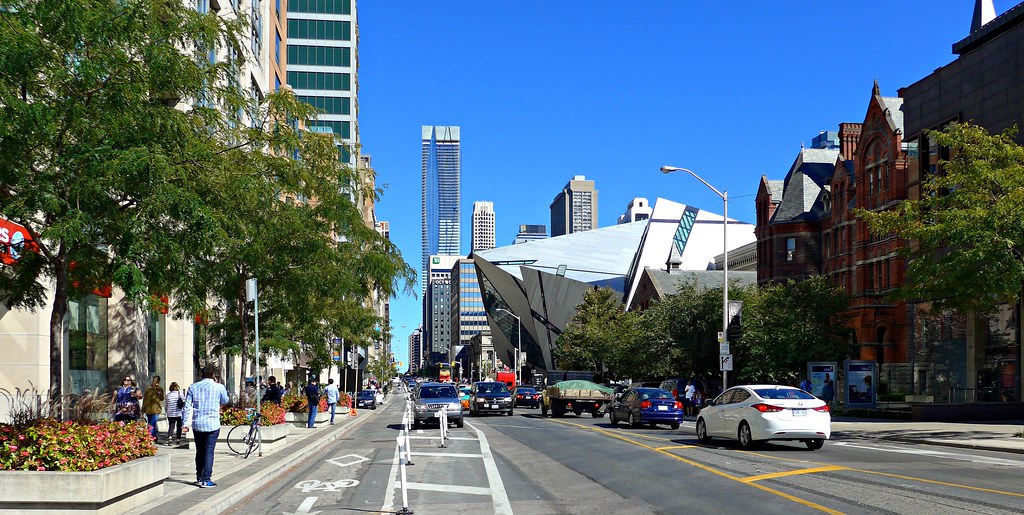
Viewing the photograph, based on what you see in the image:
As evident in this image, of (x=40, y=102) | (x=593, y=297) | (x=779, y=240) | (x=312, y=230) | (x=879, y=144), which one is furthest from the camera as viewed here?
(x=593, y=297)

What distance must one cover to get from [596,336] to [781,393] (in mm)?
57963

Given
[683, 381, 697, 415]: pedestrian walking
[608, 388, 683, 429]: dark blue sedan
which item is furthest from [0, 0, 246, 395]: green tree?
[683, 381, 697, 415]: pedestrian walking

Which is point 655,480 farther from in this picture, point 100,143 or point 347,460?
point 100,143

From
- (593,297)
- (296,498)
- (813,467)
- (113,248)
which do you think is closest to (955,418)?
(813,467)

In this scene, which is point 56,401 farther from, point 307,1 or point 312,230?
point 307,1

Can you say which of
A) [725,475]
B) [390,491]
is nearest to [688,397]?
[725,475]

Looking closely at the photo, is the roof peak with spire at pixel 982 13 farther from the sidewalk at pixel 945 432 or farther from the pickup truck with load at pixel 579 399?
the pickup truck with load at pixel 579 399

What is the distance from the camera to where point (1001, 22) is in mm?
40531

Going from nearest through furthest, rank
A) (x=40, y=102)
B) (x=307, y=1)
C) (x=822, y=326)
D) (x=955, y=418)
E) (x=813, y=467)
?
(x=40, y=102)
(x=813, y=467)
(x=955, y=418)
(x=822, y=326)
(x=307, y=1)

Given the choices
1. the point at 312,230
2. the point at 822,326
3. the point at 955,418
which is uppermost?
the point at 312,230

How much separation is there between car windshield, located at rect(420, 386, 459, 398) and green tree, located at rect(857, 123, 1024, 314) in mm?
16626

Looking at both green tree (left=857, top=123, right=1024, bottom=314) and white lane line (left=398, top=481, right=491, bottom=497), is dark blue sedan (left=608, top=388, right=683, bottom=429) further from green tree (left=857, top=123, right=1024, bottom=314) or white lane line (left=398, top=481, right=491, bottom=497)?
white lane line (left=398, top=481, right=491, bottom=497)

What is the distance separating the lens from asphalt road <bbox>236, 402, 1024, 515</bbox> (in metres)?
12.3

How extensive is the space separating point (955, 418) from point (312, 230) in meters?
25.4
